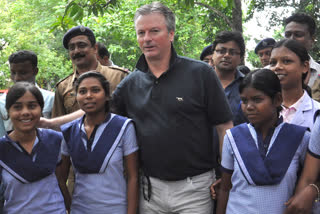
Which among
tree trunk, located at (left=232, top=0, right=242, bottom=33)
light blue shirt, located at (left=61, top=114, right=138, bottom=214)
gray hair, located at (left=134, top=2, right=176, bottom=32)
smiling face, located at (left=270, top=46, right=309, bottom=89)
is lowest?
light blue shirt, located at (left=61, top=114, right=138, bottom=214)

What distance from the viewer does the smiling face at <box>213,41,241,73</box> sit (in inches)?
150

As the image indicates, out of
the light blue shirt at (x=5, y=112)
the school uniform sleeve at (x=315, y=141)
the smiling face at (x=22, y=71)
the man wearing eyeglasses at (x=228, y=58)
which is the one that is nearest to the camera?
the school uniform sleeve at (x=315, y=141)

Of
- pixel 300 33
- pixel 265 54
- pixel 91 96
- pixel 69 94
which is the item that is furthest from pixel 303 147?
pixel 265 54

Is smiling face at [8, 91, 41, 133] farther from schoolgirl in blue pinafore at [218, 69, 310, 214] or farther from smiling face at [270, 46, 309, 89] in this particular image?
smiling face at [270, 46, 309, 89]

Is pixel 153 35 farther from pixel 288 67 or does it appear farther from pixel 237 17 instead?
pixel 237 17

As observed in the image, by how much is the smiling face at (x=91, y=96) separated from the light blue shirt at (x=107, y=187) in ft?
0.55

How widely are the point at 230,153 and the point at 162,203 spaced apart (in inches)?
25.6

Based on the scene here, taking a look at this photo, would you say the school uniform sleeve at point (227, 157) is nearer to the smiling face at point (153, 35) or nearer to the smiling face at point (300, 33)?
the smiling face at point (153, 35)

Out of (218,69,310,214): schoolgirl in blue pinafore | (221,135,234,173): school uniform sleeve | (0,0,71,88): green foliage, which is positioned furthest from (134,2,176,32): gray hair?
(0,0,71,88): green foliage

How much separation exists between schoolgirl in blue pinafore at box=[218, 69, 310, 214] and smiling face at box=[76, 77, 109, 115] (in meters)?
1.04

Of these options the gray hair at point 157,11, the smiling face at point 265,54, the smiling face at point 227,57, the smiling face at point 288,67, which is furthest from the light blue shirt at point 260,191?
the smiling face at point 265,54

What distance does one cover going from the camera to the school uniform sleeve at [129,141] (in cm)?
296

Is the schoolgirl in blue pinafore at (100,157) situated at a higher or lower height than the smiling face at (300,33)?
lower

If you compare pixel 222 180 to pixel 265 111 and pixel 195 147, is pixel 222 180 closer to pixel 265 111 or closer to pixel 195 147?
pixel 195 147
